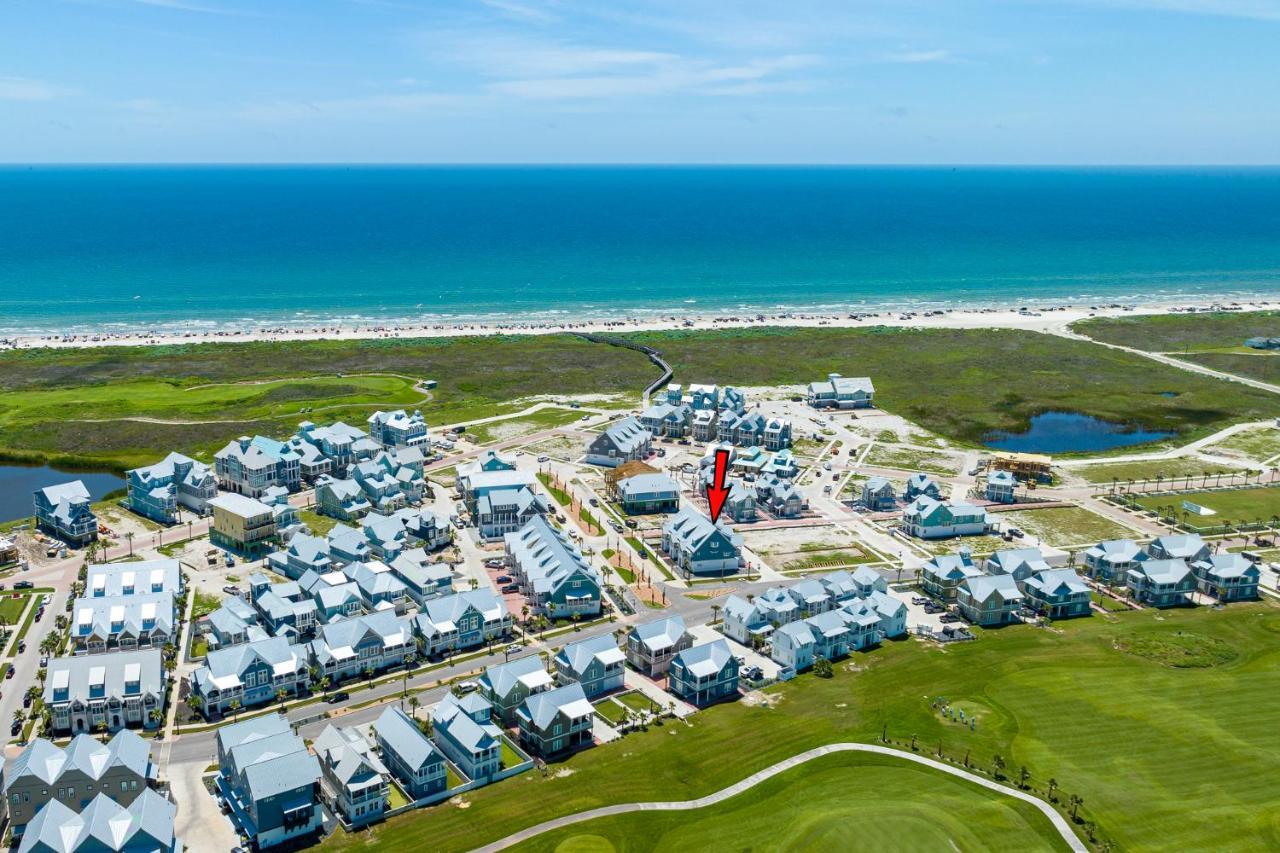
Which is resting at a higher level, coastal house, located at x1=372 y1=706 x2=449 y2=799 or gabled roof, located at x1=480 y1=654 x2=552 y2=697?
gabled roof, located at x1=480 y1=654 x2=552 y2=697

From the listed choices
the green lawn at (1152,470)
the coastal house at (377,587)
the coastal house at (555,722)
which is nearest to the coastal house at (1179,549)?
the green lawn at (1152,470)

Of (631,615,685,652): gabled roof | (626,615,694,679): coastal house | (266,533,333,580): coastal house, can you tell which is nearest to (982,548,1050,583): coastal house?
(626,615,694,679): coastal house

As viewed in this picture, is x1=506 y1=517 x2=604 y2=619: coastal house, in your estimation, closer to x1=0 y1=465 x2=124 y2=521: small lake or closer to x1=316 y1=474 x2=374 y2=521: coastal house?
x1=316 y1=474 x2=374 y2=521: coastal house

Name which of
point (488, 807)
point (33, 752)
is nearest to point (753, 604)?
point (488, 807)

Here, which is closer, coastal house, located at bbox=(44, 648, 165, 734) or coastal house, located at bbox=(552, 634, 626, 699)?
coastal house, located at bbox=(44, 648, 165, 734)

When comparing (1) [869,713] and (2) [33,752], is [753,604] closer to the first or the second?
(1) [869,713]

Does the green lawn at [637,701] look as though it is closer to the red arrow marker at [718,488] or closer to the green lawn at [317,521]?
the red arrow marker at [718,488]
